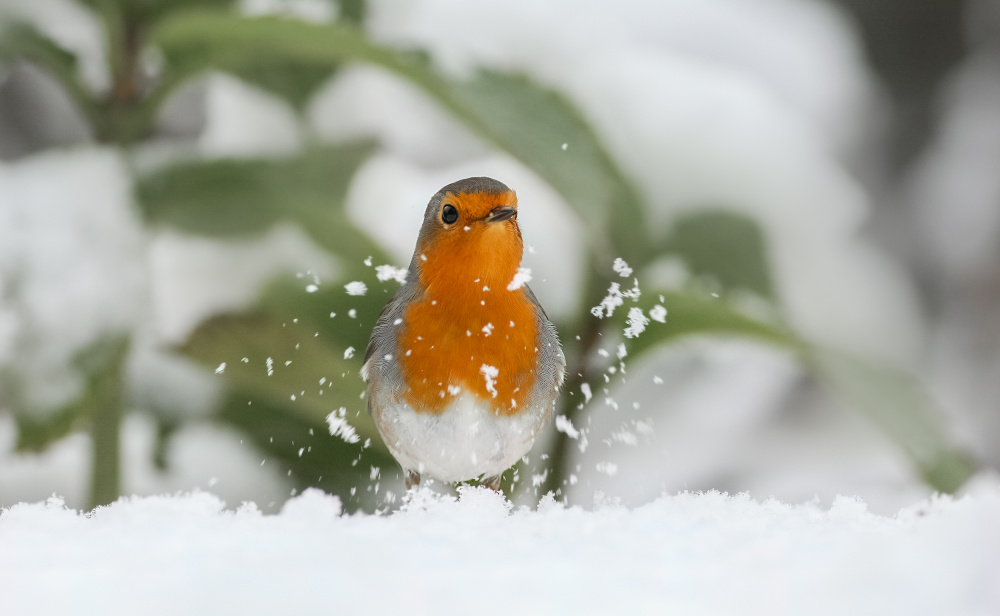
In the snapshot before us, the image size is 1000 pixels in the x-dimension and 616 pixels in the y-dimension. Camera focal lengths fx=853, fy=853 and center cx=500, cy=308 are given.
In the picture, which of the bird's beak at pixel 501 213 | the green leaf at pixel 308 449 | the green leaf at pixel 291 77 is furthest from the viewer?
the green leaf at pixel 291 77

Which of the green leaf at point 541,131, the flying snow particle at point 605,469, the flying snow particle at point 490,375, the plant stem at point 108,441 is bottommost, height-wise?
the plant stem at point 108,441

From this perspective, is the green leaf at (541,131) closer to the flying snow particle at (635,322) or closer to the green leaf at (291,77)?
the flying snow particle at (635,322)

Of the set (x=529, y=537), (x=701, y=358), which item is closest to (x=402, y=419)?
(x=529, y=537)

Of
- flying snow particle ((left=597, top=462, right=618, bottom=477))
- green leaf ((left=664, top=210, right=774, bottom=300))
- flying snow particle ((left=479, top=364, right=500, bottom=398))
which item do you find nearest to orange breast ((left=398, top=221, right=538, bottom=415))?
flying snow particle ((left=479, top=364, right=500, bottom=398))

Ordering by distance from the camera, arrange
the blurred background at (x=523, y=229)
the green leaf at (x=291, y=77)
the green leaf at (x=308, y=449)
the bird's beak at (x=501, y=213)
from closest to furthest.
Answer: the bird's beak at (x=501, y=213)
the blurred background at (x=523, y=229)
the green leaf at (x=308, y=449)
the green leaf at (x=291, y=77)

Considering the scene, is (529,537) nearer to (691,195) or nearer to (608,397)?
(608,397)

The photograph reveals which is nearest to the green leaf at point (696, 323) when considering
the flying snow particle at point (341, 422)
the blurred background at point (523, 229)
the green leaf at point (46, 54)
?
the blurred background at point (523, 229)

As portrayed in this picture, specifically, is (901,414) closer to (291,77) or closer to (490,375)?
(490,375)
